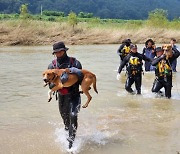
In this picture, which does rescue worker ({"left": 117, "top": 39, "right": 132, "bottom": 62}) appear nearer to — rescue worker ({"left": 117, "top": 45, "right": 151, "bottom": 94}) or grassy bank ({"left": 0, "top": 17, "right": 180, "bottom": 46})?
rescue worker ({"left": 117, "top": 45, "right": 151, "bottom": 94})

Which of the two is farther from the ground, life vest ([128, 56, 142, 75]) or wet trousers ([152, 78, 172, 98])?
life vest ([128, 56, 142, 75])

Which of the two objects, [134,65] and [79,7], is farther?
[79,7]

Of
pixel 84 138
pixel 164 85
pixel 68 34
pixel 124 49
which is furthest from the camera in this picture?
pixel 68 34

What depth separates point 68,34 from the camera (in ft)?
131

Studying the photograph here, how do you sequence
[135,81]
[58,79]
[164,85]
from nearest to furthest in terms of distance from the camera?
[58,79] < [164,85] < [135,81]

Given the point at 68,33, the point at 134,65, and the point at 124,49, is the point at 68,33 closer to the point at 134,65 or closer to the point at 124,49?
the point at 124,49

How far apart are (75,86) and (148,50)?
897 centimetres

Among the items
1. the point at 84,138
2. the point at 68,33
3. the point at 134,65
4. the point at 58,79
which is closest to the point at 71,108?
the point at 58,79

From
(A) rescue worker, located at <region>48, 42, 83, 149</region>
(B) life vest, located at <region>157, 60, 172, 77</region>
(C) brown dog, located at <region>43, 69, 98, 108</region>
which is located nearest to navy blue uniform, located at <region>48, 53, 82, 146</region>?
(A) rescue worker, located at <region>48, 42, 83, 149</region>

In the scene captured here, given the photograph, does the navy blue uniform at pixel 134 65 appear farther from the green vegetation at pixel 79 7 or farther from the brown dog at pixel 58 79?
the green vegetation at pixel 79 7

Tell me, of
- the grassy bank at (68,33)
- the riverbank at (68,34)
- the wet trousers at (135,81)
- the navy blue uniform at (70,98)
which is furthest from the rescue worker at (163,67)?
the grassy bank at (68,33)

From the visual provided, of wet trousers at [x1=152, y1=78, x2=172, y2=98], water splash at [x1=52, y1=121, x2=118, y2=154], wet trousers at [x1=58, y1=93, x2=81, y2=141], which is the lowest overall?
water splash at [x1=52, y1=121, x2=118, y2=154]

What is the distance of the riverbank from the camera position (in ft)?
121

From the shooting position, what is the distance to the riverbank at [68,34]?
36969 millimetres
